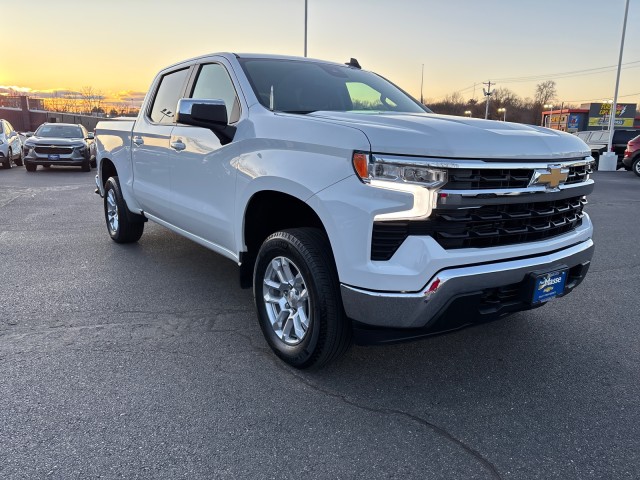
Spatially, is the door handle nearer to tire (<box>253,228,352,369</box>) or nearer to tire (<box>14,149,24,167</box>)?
tire (<box>253,228,352,369</box>)

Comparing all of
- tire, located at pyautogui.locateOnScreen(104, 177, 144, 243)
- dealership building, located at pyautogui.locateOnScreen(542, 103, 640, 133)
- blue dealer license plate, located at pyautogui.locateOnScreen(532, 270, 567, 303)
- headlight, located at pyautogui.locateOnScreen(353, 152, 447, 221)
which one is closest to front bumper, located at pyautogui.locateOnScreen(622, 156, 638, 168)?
tire, located at pyautogui.locateOnScreen(104, 177, 144, 243)

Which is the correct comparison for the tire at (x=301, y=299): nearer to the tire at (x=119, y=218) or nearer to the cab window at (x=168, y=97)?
the cab window at (x=168, y=97)

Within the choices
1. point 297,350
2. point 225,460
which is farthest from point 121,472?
point 297,350

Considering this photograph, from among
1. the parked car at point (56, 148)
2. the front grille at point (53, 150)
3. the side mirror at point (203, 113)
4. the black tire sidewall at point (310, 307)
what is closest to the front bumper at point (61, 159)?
the parked car at point (56, 148)

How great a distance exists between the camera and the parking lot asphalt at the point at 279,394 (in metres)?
2.38

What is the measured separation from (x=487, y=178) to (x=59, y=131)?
18185mm

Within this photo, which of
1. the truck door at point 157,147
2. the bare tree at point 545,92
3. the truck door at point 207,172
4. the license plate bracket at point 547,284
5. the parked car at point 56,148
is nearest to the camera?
the license plate bracket at point 547,284

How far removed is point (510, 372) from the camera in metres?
3.30

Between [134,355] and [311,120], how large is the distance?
1.89 metres

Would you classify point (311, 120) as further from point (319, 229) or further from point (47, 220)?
point (47, 220)

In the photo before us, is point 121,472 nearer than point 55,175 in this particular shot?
Yes

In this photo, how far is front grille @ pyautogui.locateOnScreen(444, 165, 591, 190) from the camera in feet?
8.30

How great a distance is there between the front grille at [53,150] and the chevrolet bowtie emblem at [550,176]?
667 inches

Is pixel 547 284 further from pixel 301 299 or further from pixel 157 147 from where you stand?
pixel 157 147
